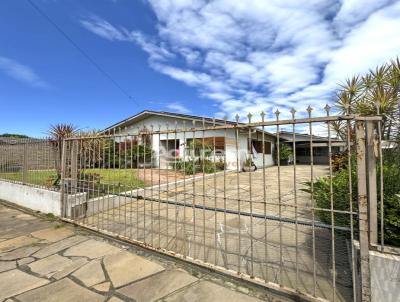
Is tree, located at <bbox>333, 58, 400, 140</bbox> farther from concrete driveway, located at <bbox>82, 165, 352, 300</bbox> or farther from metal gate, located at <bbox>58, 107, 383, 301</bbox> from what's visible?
concrete driveway, located at <bbox>82, 165, 352, 300</bbox>

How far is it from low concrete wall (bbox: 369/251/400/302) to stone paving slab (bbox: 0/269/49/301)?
11.3ft


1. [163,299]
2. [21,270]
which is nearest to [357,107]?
[163,299]

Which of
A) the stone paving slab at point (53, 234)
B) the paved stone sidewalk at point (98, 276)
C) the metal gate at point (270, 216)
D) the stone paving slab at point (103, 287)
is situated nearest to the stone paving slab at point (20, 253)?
the paved stone sidewalk at point (98, 276)

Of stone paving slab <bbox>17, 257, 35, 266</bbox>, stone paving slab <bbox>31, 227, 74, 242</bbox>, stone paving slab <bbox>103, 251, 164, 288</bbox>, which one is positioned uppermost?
stone paving slab <bbox>31, 227, 74, 242</bbox>

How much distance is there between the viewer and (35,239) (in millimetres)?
4707

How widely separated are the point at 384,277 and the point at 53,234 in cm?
506

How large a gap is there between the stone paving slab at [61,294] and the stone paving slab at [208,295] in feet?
2.69

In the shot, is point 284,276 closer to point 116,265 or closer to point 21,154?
point 116,265

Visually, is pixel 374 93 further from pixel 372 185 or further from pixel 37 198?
pixel 37 198

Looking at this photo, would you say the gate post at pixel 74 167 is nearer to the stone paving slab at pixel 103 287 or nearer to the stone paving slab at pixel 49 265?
the stone paving slab at pixel 49 265

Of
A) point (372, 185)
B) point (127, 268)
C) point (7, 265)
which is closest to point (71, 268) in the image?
point (127, 268)

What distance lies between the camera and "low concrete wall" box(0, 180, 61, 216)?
611 centimetres

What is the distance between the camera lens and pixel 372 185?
7.61 ft

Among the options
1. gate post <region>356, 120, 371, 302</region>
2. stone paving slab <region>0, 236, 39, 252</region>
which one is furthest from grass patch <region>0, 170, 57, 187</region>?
gate post <region>356, 120, 371, 302</region>
